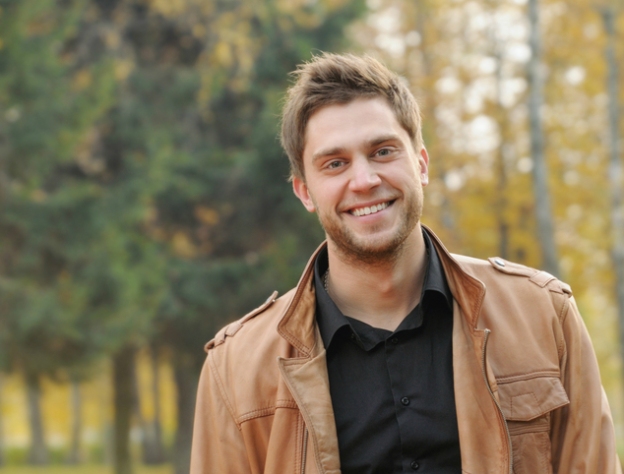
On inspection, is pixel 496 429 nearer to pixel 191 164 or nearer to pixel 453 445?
pixel 453 445

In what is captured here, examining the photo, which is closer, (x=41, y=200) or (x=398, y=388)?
(x=398, y=388)

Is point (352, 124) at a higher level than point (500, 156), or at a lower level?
lower

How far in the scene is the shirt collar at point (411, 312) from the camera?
2582 millimetres

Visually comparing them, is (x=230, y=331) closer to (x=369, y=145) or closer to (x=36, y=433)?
(x=369, y=145)

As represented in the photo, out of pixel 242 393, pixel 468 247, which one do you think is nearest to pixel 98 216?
pixel 468 247

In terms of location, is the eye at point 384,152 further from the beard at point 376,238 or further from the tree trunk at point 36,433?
the tree trunk at point 36,433

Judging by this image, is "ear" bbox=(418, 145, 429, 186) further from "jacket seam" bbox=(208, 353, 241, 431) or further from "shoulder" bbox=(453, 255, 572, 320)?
"jacket seam" bbox=(208, 353, 241, 431)

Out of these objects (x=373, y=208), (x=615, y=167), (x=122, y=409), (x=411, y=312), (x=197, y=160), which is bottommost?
(x=122, y=409)

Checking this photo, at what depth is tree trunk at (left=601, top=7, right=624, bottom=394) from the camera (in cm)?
1316

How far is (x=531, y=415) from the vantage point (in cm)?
240

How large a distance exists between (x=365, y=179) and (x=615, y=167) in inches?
473

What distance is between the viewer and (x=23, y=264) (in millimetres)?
12547

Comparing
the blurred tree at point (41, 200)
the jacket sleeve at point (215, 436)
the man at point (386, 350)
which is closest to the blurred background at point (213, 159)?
the blurred tree at point (41, 200)

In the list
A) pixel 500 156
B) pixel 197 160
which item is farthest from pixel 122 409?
pixel 500 156
